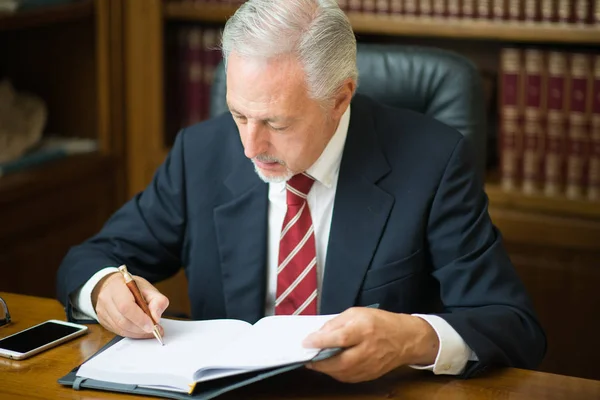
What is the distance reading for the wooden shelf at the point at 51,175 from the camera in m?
2.66

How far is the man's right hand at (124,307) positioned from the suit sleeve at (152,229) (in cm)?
24

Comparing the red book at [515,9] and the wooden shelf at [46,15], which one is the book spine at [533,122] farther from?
the wooden shelf at [46,15]

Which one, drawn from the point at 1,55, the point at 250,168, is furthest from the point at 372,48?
the point at 1,55

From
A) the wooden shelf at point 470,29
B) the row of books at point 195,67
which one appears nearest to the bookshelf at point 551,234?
the wooden shelf at point 470,29

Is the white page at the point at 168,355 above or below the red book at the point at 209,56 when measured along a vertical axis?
below

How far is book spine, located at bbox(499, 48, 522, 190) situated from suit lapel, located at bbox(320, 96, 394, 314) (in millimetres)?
1081

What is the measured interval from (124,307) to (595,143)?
1.69m

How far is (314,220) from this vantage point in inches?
68.5

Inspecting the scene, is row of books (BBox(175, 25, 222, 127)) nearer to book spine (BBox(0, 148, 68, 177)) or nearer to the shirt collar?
book spine (BBox(0, 148, 68, 177))

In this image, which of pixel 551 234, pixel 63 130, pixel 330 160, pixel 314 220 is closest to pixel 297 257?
pixel 314 220

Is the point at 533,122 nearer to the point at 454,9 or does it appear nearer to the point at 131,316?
the point at 454,9

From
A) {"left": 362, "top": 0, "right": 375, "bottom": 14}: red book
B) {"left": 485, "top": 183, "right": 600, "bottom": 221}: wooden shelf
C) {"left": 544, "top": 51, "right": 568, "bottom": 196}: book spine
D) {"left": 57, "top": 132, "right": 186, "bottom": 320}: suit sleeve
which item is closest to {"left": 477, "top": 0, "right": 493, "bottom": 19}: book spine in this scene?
{"left": 544, "top": 51, "right": 568, "bottom": 196}: book spine

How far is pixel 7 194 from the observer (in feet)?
8.64

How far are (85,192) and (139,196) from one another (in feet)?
3.81
